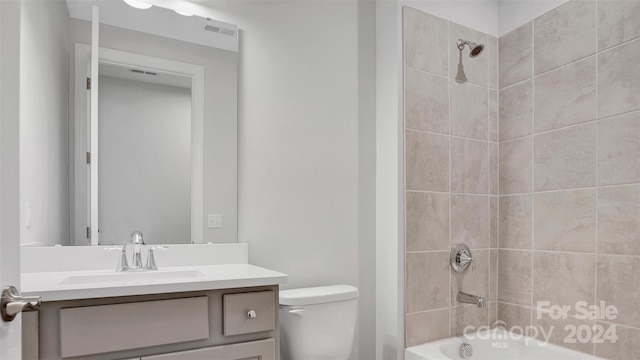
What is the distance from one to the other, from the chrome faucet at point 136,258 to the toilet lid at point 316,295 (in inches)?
21.8

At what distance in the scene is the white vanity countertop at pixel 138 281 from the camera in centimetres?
123

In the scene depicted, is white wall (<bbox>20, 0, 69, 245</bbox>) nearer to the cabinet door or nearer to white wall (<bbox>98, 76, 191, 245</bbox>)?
white wall (<bbox>98, 76, 191, 245</bbox>)

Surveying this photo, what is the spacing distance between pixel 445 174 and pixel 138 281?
1571 mm

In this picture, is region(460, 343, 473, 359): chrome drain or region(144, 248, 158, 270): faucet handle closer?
region(144, 248, 158, 270): faucet handle

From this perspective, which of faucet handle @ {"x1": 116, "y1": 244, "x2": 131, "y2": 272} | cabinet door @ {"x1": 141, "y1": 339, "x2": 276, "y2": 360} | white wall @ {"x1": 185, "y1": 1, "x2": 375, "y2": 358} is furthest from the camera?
white wall @ {"x1": 185, "y1": 1, "x2": 375, "y2": 358}

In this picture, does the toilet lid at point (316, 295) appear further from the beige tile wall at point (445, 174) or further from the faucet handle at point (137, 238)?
the faucet handle at point (137, 238)

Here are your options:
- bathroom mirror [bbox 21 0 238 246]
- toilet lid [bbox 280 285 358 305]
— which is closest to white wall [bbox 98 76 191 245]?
bathroom mirror [bbox 21 0 238 246]

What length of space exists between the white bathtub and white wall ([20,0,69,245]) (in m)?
1.66

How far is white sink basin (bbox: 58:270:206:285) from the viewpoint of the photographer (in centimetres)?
152

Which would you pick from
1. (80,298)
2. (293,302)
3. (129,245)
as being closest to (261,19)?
(129,245)

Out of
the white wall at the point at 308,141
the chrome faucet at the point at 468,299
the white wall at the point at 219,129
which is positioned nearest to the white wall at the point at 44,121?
the white wall at the point at 219,129

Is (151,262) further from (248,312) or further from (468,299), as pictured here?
(468,299)

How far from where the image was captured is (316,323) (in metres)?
1.86

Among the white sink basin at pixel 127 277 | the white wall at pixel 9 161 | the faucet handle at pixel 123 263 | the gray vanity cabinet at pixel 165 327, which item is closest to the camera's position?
the white wall at pixel 9 161
